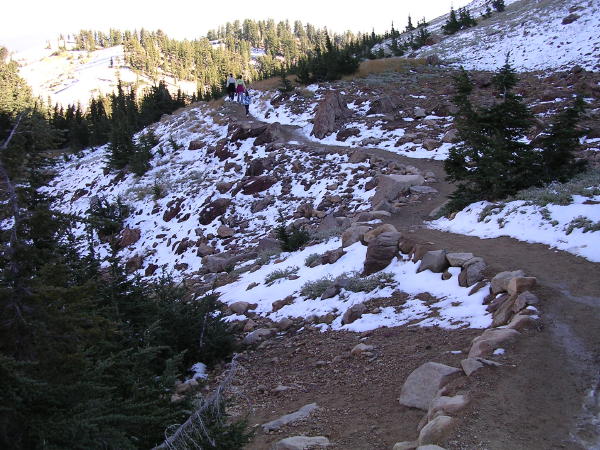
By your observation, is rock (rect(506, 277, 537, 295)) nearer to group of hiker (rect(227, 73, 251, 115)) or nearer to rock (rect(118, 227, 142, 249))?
rock (rect(118, 227, 142, 249))

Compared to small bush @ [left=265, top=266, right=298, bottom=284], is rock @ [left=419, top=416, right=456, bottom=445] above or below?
above

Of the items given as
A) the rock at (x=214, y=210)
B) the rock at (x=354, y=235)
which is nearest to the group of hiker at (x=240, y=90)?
the rock at (x=214, y=210)

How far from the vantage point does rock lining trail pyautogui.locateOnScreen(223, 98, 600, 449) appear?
3.56m

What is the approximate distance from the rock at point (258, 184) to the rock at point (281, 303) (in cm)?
1091

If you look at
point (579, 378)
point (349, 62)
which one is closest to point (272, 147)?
point (349, 62)

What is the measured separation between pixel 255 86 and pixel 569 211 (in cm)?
3222

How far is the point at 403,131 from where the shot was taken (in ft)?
69.1

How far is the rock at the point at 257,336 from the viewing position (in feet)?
27.4

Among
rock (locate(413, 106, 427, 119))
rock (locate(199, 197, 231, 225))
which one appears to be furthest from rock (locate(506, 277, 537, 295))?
rock (locate(413, 106, 427, 119))

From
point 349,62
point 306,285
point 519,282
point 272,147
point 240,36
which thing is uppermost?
point 240,36

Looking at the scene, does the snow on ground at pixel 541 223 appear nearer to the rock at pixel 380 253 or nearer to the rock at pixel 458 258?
the rock at pixel 458 258

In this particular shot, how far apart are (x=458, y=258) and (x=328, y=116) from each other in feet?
57.4

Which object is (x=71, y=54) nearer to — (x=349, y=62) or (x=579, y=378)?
(x=349, y=62)

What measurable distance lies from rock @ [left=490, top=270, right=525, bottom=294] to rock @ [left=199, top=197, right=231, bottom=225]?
48.1 ft
